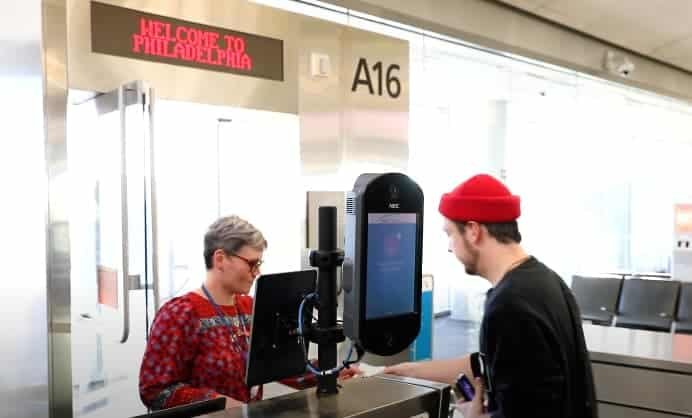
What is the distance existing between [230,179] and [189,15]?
1068 mm

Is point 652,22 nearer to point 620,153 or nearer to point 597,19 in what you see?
point 597,19

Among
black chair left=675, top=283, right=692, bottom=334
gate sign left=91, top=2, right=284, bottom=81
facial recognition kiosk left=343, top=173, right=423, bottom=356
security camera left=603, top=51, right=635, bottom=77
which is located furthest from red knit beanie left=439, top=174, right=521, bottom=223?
security camera left=603, top=51, right=635, bottom=77

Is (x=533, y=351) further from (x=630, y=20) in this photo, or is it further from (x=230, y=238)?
(x=630, y=20)

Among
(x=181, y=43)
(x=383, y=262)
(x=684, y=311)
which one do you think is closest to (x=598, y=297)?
(x=684, y=311)

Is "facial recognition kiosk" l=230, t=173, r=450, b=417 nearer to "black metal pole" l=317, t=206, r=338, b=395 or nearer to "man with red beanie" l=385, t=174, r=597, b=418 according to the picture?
"black metal pole" l=317, t=206, r=338, b=395

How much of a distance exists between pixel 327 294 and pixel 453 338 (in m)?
5.95

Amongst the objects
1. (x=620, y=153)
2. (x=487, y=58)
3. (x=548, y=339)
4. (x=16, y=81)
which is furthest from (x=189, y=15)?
(x=620, y=153)

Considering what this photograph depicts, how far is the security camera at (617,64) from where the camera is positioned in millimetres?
6410

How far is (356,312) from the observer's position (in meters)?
1.21

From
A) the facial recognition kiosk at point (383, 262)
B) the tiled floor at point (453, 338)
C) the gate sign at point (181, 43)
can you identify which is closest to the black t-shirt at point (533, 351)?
the facial recognition kiosk at point (383, 262)

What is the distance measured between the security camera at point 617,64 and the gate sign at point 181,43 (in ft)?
14.5

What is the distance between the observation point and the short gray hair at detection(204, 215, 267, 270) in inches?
84.0

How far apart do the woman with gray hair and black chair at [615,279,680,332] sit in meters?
4.27

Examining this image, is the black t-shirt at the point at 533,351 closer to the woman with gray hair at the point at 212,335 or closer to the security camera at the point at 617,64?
the woman with gray hair at the point at 212,335
